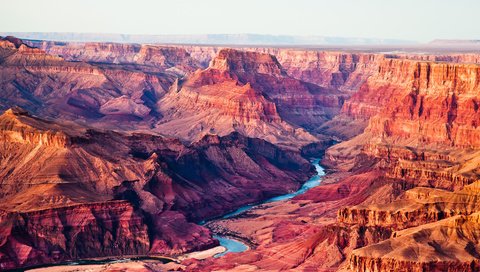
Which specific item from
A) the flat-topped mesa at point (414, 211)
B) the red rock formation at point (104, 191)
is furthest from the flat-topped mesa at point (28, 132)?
the flat-topped mesa at point (414, 211)

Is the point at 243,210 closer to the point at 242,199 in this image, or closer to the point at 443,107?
the point at 242,199

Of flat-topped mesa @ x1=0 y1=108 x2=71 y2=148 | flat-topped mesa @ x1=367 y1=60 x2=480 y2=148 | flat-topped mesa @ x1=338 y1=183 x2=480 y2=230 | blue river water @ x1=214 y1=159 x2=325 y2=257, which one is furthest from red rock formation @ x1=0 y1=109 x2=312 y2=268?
flat-topped mesa @ x1=367 y1=60 x2=480 y2=148

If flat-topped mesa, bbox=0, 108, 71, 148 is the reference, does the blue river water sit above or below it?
below

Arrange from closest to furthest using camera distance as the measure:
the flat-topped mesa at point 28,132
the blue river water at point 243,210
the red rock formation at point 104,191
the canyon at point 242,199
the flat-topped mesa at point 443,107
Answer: the canyon at point 242,199 < the red rock formation at point 104,191 < the blue river water at point 243,210 < the flat-topped mesa at point 28,132 < the flat-topped mesa at point 443,107

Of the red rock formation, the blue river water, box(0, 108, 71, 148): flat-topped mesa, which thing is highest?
box(0, 108, 71, 148): flat-topped mesa

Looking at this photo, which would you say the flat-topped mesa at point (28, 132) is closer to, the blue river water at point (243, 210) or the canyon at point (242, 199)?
the canyon at point (242, 199)

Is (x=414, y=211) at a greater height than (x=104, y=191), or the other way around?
(x=414, y=211)

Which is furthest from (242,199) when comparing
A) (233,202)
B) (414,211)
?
(414,211)

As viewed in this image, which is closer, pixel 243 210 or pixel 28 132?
pixel 28 132

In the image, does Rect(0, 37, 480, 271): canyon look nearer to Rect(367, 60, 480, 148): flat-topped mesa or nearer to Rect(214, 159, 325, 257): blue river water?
Rect(367, 60, 480, 148): flat-topped mesa
